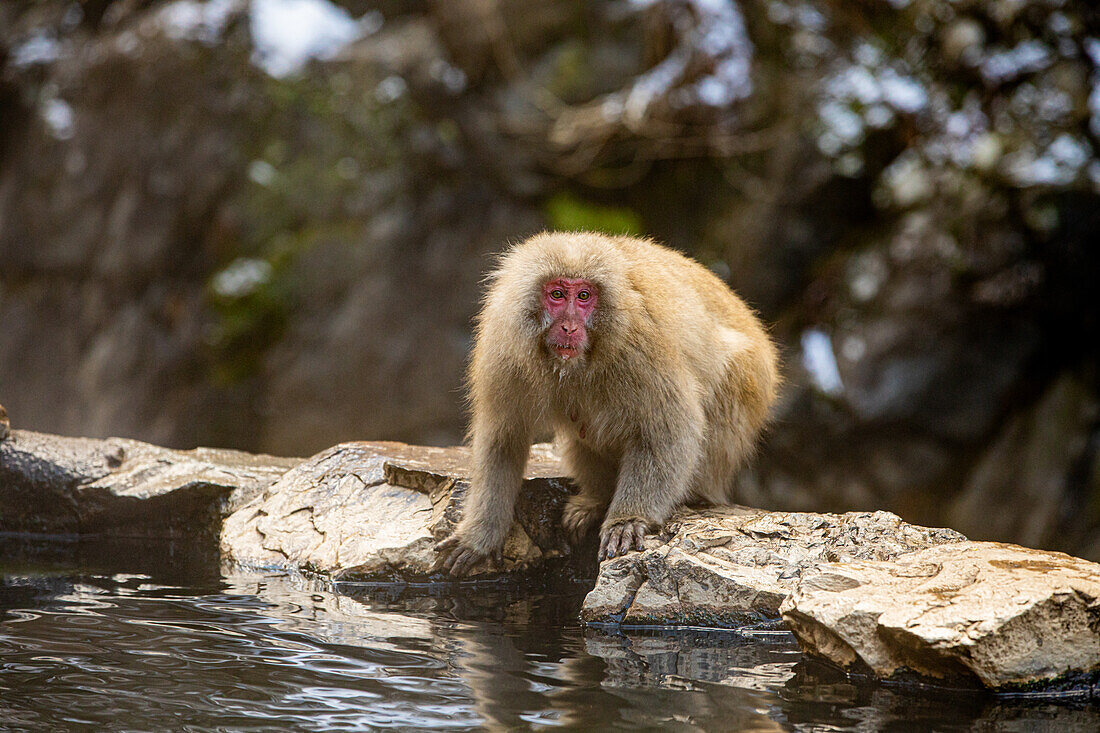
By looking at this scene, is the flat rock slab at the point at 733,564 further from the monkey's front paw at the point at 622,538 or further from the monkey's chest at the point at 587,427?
the monkey's chest at the point at 587,427

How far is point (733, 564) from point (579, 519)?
923mm

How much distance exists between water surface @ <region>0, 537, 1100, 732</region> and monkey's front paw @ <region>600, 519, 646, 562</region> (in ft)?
0.91

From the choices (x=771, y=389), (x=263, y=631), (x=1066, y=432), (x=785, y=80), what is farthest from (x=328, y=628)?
(x=785, y=80)

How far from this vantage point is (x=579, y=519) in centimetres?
433

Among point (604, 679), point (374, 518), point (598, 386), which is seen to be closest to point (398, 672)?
point (604, 679)

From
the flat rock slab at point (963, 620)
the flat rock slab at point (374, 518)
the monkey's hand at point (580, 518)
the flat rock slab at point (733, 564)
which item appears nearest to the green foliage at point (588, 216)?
the flat rock slab at point (374, 518)

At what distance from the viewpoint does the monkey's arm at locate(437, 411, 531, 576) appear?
13.5ft

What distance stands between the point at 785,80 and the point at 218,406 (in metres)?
6.48

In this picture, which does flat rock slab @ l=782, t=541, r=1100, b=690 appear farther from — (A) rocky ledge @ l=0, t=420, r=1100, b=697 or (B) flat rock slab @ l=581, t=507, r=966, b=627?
(B) flat rock slab @ l=581, t=507, r=966, b=627

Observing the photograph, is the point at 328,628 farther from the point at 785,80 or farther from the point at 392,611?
the point at 785,80

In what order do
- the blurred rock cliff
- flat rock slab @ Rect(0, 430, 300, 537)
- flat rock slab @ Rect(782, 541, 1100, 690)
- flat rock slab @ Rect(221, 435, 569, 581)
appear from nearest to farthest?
1. flat rock slab @ Rect(782, 541, 1100, 690)
2. flat rock slab @ Rect(221, 435, 569, 581)
3. flat rock slab @ Rect(0, 430, 300, 537)
4. the blurred rock cliff

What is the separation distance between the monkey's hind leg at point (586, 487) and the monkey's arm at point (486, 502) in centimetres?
32

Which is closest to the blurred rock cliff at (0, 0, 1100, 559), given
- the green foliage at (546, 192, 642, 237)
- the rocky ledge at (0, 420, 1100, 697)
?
the green foliage at (546, 192, 642, 237)

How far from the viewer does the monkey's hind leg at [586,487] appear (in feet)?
14.2
